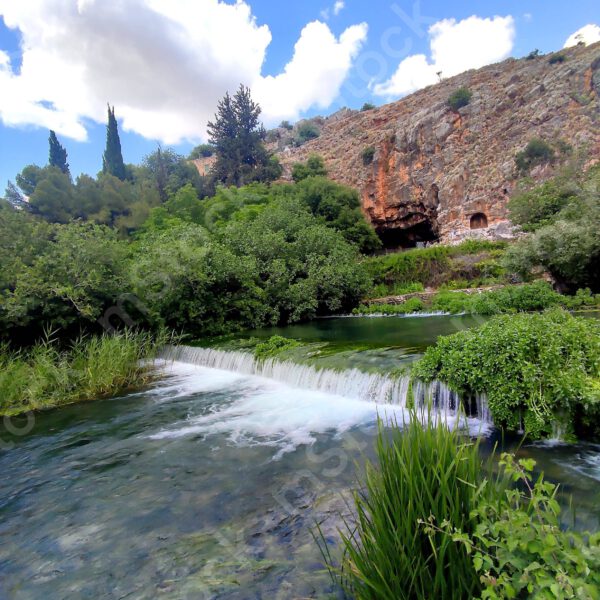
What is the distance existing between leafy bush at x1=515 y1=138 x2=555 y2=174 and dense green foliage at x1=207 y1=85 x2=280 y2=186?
25412mm

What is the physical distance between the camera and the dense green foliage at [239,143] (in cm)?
4491

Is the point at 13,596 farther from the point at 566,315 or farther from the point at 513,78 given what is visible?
the point at 513,78

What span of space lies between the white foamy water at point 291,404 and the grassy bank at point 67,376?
3.78 ft

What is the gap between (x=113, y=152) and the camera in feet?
164

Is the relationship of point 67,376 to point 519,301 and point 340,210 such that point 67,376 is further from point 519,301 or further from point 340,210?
point 340,210

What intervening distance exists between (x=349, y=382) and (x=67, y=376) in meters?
6.78

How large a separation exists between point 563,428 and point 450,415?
1.47m

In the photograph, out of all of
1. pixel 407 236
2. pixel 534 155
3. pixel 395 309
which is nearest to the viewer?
pixel 395 309

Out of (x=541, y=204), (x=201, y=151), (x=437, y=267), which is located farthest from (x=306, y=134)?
(x=541, y=204)

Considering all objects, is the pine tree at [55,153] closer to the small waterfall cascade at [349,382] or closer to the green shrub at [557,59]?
the small waterfall cascade at [349,382]

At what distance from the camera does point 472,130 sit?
37156mm

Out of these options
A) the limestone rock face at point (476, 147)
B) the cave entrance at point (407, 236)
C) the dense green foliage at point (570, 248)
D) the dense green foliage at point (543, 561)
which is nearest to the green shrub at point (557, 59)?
the limestone rock face at point (476, 147)

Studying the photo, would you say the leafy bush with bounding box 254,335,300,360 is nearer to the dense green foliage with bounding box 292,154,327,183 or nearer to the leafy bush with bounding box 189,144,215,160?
the dense green foliage with bounding box 292,154,327,183

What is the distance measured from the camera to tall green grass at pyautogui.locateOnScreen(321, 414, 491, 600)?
2004 mm
